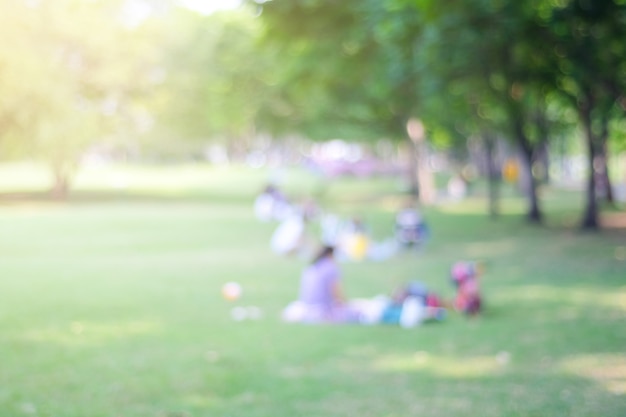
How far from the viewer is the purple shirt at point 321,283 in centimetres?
1194

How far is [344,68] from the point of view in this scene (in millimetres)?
22172

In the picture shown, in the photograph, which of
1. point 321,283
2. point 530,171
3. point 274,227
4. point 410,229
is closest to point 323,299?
point 321,283

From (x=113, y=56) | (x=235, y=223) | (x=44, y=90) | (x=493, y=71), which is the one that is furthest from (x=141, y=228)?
(x=493, y=71)

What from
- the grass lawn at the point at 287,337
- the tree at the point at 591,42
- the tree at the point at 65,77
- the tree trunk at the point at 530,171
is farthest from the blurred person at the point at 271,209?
the tree at the point at 591,42

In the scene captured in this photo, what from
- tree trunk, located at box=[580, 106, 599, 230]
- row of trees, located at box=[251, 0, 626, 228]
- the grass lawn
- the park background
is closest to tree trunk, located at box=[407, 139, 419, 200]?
the park background

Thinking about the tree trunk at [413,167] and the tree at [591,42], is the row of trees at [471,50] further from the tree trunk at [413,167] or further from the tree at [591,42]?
the tree trunk at [413,167]

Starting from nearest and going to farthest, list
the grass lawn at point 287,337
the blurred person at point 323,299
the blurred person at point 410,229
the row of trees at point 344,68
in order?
1. the grass lawn at point 287,337
2. the blurred person at point 323,299
3. the row of trees at point 344,68
4. the blurred person at point 410,229

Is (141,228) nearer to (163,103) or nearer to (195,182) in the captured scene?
(163,103)

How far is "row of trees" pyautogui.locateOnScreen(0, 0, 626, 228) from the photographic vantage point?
18438 millimetres

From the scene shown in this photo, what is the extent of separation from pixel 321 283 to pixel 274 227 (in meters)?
16.9

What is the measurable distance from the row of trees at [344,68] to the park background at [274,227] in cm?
9

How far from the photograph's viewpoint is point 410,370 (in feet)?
29.0

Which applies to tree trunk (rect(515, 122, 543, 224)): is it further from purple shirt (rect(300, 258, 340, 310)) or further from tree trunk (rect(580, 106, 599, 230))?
purple shirt (rect(300, 258, 340, 310))

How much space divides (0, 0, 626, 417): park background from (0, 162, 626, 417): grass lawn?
0.16ft
